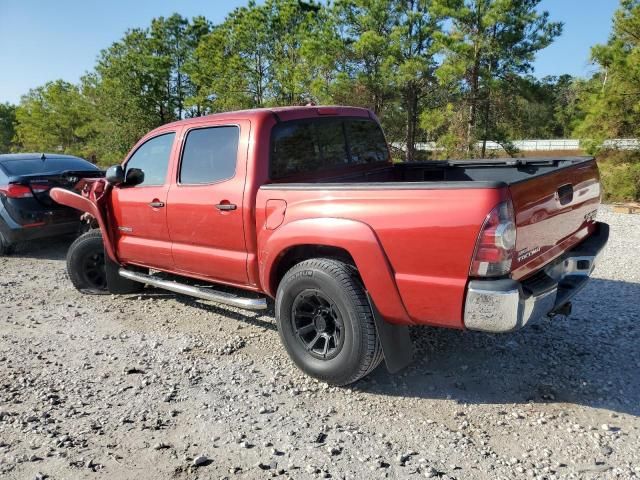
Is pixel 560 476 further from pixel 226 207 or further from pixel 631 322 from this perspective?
pixel 226 207

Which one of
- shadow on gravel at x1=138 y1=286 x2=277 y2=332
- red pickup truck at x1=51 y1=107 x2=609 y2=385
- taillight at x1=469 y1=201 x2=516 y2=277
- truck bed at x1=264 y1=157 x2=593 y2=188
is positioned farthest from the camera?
shadow on gravel at x1=138 y1=286 x2=277 y2=332

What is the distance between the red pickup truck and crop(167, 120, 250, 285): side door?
13mm

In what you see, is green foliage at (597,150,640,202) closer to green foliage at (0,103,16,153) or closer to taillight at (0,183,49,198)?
taillight at (0,183,49,198)

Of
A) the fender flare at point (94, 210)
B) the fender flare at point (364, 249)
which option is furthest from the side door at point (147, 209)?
Answer: the fender flare at point (364, 249)

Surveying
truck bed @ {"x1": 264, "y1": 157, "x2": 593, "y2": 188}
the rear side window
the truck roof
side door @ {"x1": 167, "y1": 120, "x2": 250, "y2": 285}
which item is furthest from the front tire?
truck bed @ {"x1": 264, "y1": 157, "x2": 593, "y2": 188}

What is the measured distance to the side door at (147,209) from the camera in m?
4.55

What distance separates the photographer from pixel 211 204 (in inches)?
156

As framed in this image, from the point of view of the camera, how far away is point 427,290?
2.85m

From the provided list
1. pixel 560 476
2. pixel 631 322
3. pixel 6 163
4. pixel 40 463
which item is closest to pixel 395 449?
pixel 560 476

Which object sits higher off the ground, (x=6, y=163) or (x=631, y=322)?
(x=6, y=163)

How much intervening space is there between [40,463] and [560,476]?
268 centimetres

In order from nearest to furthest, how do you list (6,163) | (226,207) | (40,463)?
(40,463), (226,207), (6,163)

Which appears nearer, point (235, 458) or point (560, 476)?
point (560, 476)

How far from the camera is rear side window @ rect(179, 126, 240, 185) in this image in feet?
12.9
